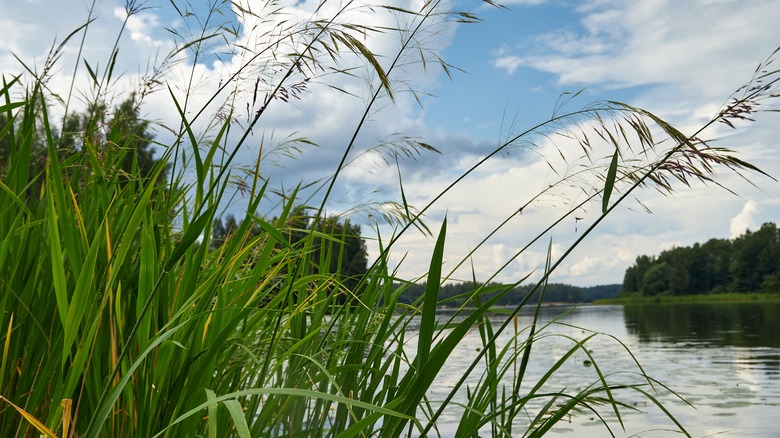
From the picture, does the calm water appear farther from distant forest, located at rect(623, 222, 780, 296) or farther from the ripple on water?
distant forest, located at rect(623, 222, 780, 296)

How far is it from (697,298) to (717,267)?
50.8ft

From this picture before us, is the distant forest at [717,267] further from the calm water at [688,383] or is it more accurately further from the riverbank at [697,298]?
the calm water at [688,383]

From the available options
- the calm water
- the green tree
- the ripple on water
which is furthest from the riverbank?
the ripple on water

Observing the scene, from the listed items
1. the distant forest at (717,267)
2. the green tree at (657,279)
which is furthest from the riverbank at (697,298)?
the distant forest at (717,267)

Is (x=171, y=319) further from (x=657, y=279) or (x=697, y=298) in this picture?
(x=657, y=279)

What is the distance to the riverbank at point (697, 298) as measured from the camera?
7312cm

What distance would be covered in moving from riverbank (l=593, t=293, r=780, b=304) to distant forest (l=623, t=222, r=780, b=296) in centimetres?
298

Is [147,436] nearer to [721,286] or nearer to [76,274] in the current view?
[76,274]

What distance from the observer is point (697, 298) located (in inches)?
3334

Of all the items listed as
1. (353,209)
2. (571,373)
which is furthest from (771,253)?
(353,209)

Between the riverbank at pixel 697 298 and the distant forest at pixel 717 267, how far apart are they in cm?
298

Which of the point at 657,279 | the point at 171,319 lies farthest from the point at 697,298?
the point at 171,319

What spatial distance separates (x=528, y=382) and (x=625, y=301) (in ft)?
317

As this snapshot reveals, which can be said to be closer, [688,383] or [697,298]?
[688,383]
